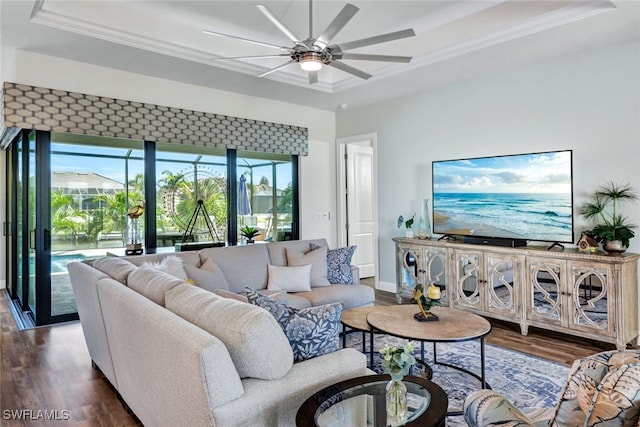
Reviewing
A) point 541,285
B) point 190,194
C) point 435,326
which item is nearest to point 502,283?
point 541,285

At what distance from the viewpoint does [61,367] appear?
10.5 feet

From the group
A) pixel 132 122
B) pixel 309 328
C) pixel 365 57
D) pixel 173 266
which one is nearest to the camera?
pixel 309 328

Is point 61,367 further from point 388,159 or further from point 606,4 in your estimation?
point 606,4

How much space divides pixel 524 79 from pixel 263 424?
429 cm

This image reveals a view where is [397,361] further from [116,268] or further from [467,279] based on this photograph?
[467,279]

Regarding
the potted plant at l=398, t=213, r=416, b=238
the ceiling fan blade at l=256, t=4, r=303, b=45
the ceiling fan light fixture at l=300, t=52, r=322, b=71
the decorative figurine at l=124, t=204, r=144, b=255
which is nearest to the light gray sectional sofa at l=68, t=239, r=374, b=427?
the ceiling fan blade at l=256, t=4, r=303, b=45

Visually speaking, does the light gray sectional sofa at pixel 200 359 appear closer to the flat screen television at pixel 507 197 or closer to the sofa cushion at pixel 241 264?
the sofa cushion at pixel 241 264

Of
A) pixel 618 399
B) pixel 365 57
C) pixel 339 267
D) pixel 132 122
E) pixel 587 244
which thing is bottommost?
pixel 339 267

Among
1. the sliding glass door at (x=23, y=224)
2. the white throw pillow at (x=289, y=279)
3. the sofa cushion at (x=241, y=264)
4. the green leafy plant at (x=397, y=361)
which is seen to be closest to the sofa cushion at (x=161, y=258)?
the sofa cushion at (x=241, y=264)

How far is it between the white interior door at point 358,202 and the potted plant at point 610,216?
10.4 ft

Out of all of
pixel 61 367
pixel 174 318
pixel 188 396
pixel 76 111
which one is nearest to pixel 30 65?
pixel 76 111

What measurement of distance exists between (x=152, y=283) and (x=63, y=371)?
1.58 metres

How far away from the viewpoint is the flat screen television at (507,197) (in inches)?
154

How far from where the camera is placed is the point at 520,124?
4383 millimetres
